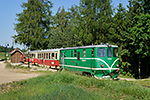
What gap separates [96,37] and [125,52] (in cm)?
1075

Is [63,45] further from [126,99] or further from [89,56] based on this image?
[126,99]

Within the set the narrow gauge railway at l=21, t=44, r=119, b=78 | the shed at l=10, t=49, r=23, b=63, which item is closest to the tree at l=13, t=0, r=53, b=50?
the shed at l=10, t=49, r=23, b=63

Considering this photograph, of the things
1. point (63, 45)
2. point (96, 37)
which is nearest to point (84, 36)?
point (96, 37)

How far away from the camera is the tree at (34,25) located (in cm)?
4728

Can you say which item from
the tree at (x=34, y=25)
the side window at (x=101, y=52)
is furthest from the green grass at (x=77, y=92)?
the tree at (x=34, y=25)

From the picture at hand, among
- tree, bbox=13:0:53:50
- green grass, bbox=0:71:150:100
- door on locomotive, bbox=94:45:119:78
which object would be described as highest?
tree, bbox=13:0:53:50

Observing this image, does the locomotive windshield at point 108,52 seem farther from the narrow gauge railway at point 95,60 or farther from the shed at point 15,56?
the shed at point 15,56

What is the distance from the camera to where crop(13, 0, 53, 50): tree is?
155ft

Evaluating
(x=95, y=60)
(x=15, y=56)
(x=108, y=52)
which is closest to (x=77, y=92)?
(x=95, y=60)

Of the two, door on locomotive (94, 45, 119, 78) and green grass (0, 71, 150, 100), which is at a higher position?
door on locomotive (94, 45, 119, 78)

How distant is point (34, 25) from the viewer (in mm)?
48406

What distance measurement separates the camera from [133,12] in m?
23.0

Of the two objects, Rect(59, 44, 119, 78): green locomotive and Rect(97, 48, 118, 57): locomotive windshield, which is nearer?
Rect(59, 44, 119, 78): green locomotive

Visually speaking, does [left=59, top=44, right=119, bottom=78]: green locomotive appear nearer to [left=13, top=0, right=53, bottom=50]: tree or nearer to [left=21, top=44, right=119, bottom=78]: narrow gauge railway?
[left=21, top=44, right=119, bottom=78]: narrow gauge railway
